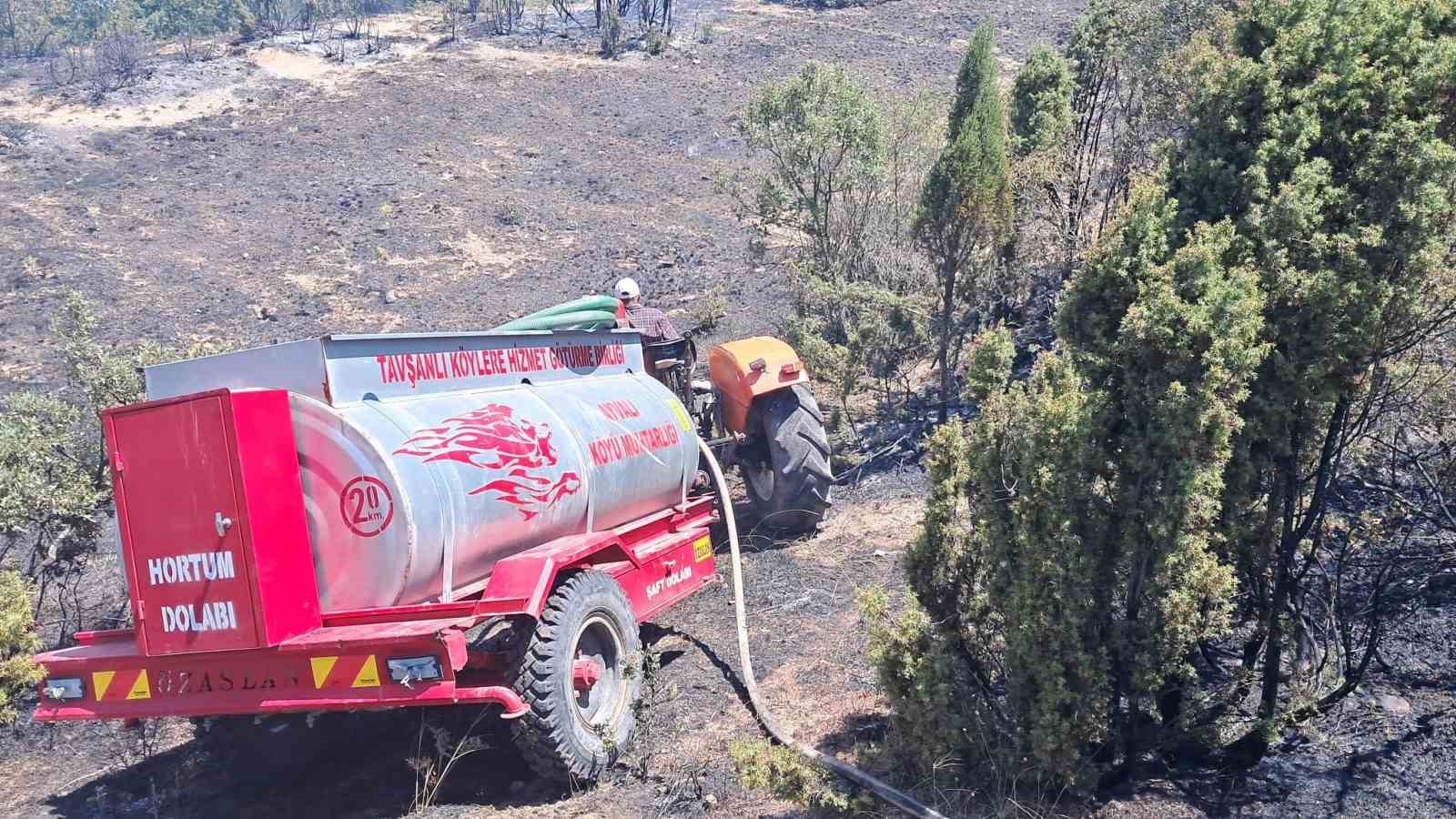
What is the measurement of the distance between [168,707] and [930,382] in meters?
10.2

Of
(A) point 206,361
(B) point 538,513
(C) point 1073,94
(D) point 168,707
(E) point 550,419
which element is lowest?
(D) point 168,707

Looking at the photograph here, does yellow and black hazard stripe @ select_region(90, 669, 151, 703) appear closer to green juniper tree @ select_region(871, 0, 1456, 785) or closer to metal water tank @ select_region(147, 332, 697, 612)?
metal water tank @ select_region(147, 332, 697, 612)

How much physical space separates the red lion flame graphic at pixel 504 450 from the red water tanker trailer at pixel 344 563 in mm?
14

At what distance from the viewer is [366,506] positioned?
526 cm

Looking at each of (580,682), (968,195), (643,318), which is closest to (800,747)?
(580,682)

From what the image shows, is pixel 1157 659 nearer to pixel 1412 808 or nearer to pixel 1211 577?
pixel 1211 577

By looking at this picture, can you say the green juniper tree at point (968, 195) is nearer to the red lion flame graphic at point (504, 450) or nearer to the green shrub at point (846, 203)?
the green shrub at point (846, 203)

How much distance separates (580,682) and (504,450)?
1375 millimetres

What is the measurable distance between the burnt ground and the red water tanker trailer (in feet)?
2.34

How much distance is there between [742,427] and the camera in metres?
9.80

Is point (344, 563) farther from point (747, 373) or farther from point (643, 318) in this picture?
point (747, 373)

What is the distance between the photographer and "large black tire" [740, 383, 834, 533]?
9469 millimetres

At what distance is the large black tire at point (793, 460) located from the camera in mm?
9469

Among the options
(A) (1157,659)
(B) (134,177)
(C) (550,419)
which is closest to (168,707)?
(C) (550,419)
